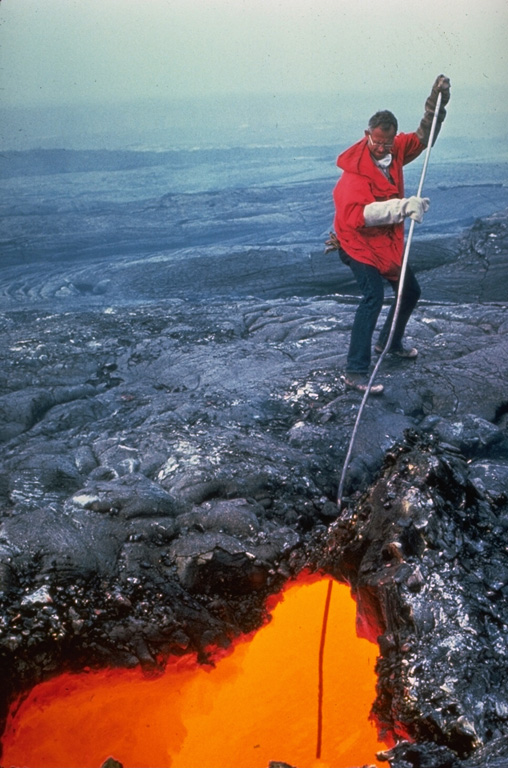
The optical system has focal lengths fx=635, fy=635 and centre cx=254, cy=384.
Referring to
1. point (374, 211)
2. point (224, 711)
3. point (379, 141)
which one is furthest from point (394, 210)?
point (224, 711)

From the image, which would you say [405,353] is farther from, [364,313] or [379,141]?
[379,141]

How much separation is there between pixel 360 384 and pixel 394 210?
3.67 feet

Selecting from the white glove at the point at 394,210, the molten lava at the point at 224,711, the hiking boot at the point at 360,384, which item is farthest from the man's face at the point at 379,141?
the molten lava at the point at 224,711

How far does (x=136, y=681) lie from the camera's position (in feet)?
8.23

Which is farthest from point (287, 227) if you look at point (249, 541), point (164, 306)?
point (249, 541)

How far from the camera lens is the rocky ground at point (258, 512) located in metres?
2.39

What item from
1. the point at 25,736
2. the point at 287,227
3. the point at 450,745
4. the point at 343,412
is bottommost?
the point at 25,736

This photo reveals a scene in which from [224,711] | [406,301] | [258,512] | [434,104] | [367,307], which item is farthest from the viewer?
[406,301]

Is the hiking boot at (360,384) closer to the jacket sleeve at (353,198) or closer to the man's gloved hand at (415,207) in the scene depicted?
the jacket sleeve at (353,198)

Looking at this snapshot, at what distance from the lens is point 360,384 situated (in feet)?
13.6

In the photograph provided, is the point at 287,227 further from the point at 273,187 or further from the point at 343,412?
the point at 343,412

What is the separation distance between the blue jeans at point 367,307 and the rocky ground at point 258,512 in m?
0.25

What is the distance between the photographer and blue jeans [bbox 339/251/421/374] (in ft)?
13.2

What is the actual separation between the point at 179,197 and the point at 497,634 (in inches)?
438
